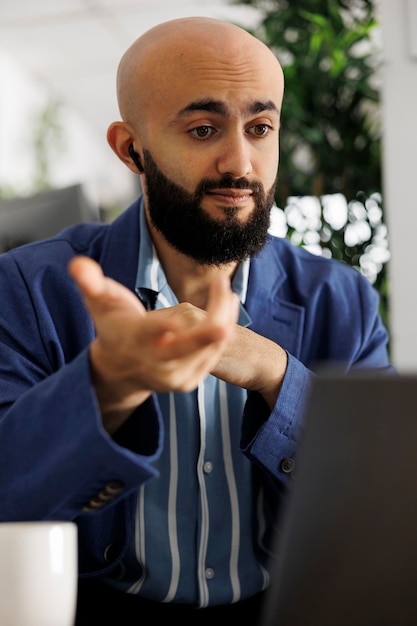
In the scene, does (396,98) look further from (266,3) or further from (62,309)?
(62,309)

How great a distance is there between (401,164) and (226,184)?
1.19 metres

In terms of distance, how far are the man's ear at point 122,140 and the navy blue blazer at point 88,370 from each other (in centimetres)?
9

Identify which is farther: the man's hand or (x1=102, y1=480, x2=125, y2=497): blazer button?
(x1=102, y1=480, x2=125, y2=497): blazer button

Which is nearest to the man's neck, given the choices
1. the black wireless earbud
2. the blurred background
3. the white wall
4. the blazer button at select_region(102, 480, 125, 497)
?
the black wireless earbud

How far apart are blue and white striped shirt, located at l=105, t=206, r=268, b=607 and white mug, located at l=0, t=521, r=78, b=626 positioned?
1.95ft

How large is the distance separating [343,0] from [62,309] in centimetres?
150

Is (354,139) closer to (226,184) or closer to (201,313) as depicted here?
(226,184)

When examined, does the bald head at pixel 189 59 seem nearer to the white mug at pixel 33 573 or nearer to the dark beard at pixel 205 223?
the dark beard at pixel 205 223

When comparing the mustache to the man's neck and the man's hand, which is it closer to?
the man's neck

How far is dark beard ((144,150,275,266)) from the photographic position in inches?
48.8

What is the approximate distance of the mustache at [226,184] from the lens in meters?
1.20

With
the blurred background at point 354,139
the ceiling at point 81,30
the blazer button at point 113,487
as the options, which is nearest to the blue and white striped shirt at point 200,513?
the blazer button at point 113,487

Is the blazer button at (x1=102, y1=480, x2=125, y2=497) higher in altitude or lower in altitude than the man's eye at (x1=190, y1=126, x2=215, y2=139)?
lower

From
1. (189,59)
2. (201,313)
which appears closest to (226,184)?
(189,59)
